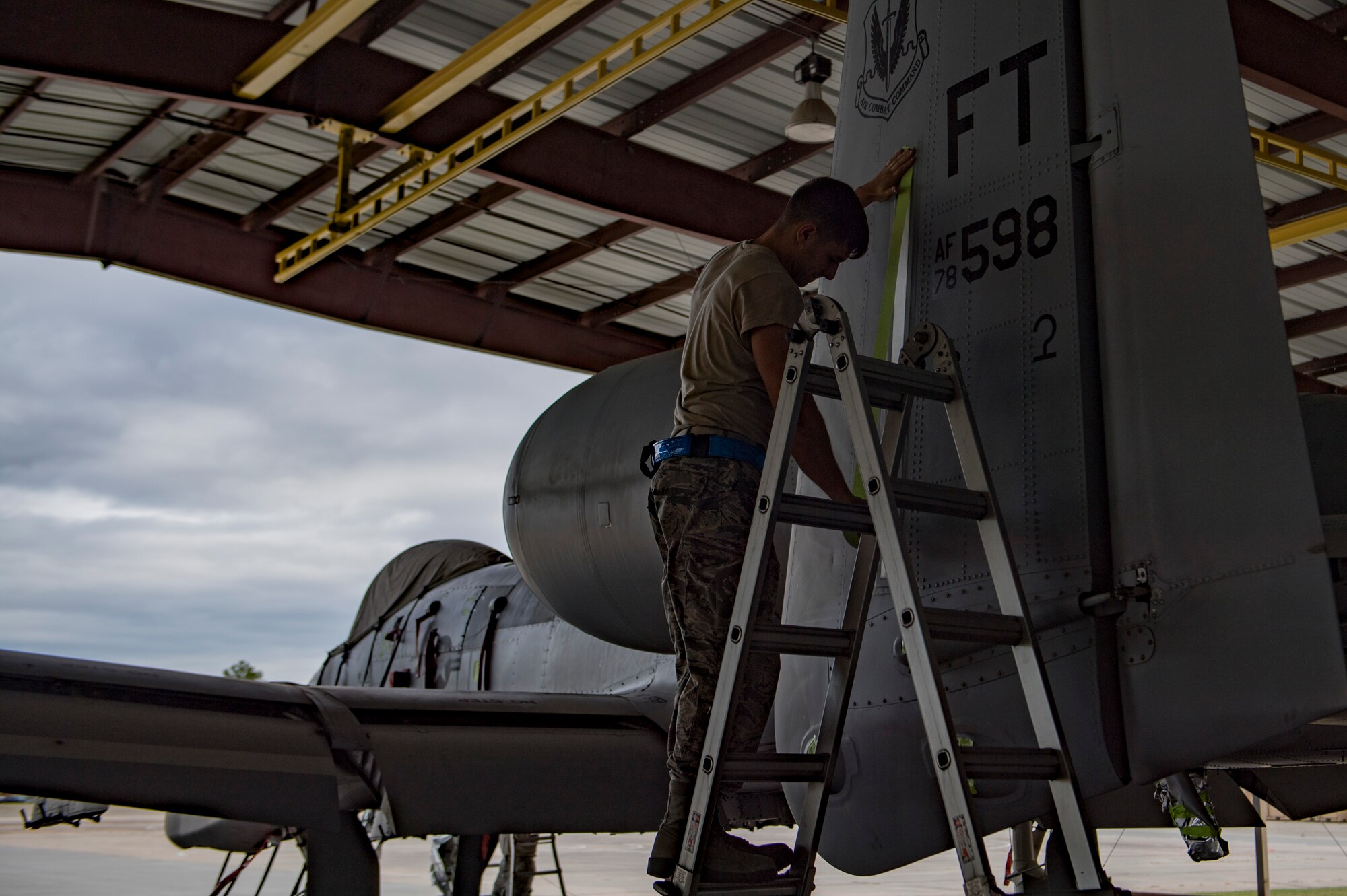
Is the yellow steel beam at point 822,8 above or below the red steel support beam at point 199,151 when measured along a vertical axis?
below

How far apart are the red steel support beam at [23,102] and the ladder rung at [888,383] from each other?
1150cm

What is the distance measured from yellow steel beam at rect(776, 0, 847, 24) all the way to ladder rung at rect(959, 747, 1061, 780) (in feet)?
27.4

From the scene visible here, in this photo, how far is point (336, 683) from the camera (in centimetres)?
1012

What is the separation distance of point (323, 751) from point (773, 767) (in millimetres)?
2605

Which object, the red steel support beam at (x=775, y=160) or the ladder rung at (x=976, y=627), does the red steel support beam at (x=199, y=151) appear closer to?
the red steel support beam at (x=775, y=160)

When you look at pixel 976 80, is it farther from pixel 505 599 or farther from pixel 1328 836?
pixel 1328 836

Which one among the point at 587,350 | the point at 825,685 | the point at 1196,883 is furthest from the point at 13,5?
the point at 1196,883

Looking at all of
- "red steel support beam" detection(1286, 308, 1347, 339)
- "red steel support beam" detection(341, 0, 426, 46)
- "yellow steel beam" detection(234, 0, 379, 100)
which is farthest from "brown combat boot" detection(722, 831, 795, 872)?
"red steel support beam" detection(1286, 308, 1347, 339)

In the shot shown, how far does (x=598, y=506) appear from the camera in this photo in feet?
20.5

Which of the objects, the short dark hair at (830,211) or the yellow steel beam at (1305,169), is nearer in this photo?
the short dark hair at (830,211)

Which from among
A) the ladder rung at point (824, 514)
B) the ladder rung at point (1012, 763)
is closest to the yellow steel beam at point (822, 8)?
the ladder rung at point (824, 514)

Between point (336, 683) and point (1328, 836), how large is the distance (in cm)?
2014

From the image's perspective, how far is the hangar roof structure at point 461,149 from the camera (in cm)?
1095

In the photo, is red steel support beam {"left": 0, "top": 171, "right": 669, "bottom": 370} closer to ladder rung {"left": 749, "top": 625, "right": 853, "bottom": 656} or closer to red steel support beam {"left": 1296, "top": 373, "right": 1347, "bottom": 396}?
red steel support beam {"left": 1296, "top": 373, "right": 1347, "bottom": 396}
